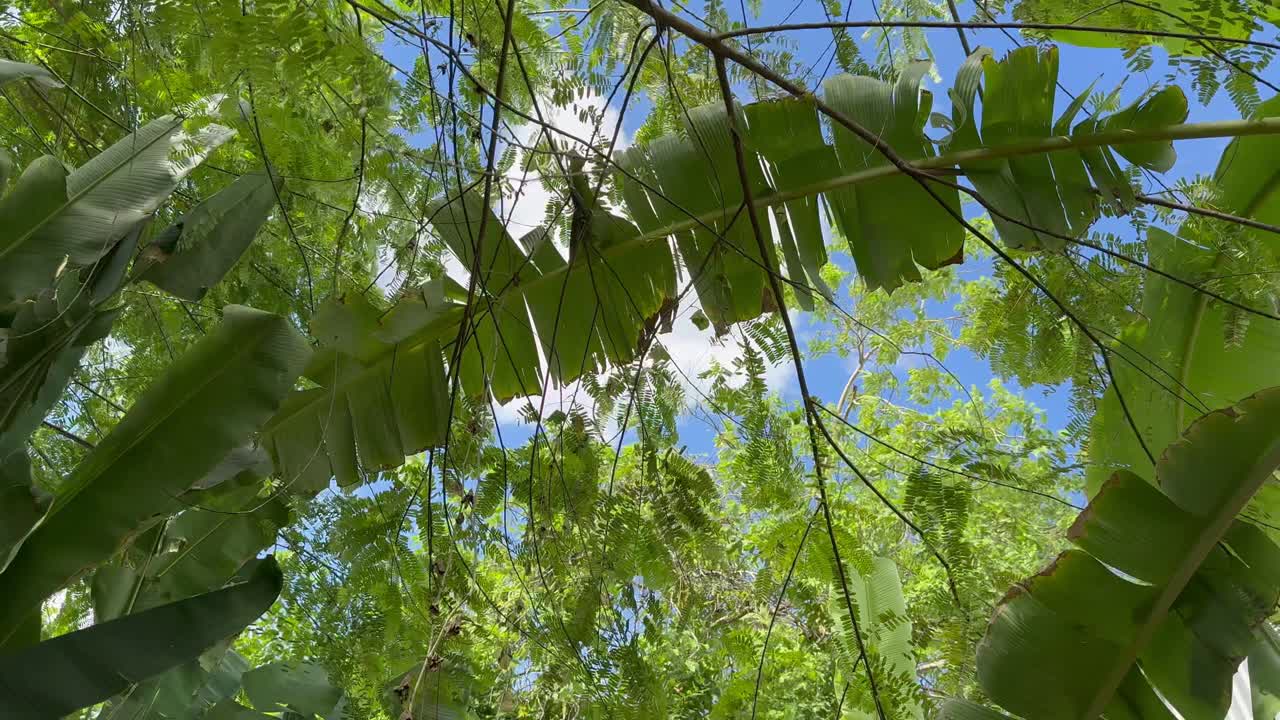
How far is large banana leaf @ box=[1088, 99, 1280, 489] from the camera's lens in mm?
2020

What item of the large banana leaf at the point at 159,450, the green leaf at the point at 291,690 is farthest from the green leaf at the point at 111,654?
the green leaf at the point at 291,690

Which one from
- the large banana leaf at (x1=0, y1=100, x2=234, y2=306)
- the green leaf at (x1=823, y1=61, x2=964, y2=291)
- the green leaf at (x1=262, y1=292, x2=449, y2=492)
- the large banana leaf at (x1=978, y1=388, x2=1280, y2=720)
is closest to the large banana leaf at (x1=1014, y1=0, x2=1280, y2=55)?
the green leaf at (x1=823, y1=61, x2=964, y2=291)

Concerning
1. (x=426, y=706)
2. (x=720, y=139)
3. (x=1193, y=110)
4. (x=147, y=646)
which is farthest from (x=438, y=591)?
(x=1193, y=110)

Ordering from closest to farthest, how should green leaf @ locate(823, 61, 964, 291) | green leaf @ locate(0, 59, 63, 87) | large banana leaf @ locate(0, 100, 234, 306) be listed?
green leaf @ locate(0, 59, 63, 87) < large banana leaf @ locate(0, 100, 234, 306) < green leaf @ locate(823, 61, 964, 291)

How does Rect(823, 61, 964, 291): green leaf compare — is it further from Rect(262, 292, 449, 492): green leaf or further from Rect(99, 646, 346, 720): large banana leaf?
Rect(99, 646, 346, 720): large banana leaf

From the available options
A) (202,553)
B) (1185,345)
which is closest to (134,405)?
(202,553)

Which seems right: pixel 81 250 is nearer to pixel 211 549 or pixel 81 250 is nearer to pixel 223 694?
pixel 211 549

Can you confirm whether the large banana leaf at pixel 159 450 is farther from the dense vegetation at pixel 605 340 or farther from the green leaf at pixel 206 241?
the green leaf at pixel 206 241

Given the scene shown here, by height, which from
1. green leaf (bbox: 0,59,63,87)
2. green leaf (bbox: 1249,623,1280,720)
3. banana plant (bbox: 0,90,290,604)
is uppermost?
green leaf (bbox: 0,59,63,87)

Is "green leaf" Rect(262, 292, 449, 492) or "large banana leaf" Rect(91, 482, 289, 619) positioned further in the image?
"green leaf" Rect(262, 292, 449, 492)

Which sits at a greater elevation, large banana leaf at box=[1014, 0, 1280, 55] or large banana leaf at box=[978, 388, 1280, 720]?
large banana leaf at box=[1014, 0, 1280, 55]

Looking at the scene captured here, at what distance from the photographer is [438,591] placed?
1.63 meters

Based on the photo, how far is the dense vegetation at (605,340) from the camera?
1433 millimetres

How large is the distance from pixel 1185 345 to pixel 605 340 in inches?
58.2
